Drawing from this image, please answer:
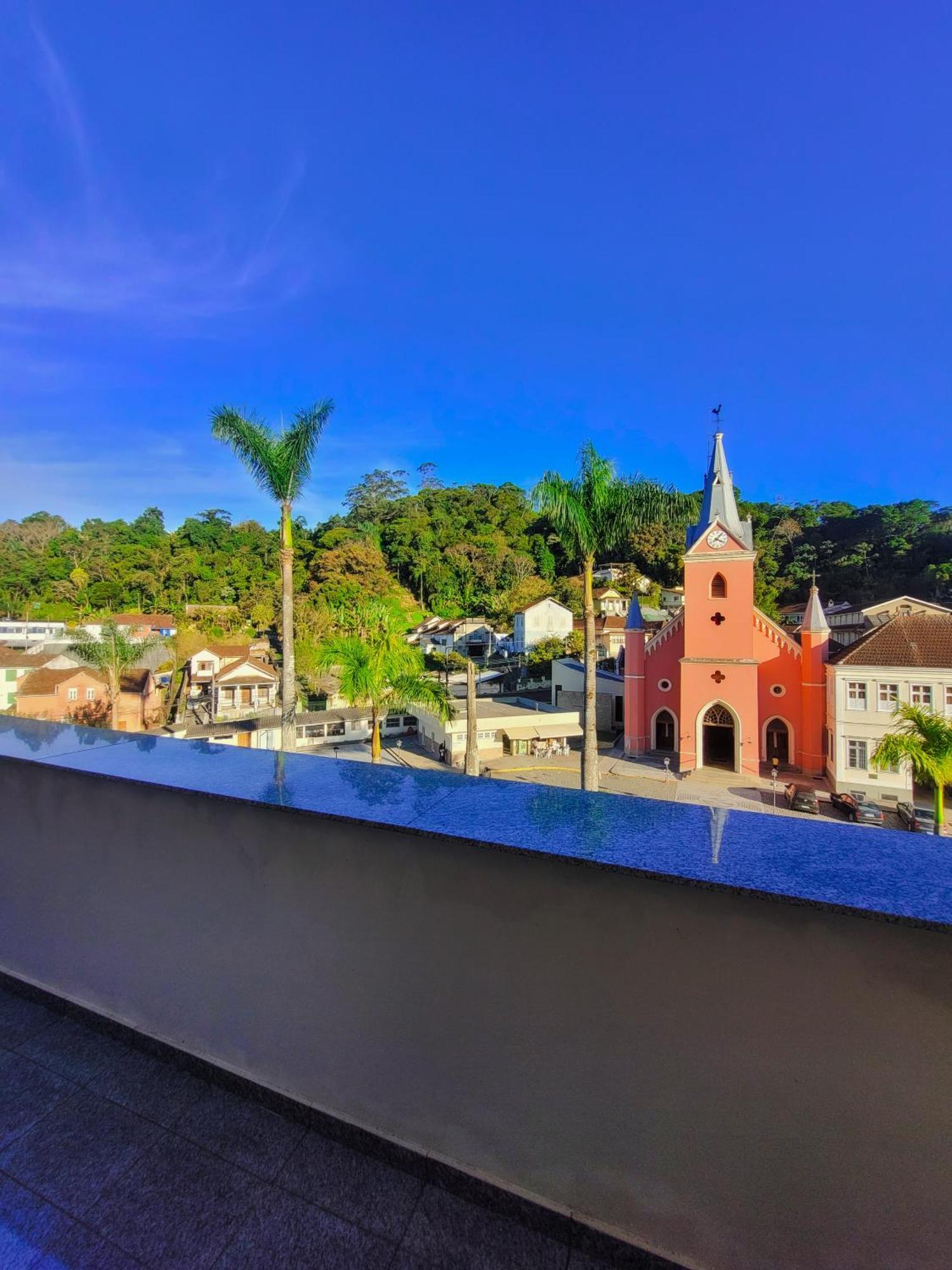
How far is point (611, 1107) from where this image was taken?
111 cm

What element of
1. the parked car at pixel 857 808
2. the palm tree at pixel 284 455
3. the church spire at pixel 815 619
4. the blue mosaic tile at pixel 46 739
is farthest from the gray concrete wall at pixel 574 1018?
the church spire at pixel 815 619

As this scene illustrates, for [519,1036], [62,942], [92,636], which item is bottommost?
[62,942]

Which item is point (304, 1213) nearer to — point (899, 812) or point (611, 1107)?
point (611, 1107)

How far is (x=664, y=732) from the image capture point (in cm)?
1875

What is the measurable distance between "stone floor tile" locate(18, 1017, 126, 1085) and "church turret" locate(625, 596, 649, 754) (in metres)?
18.0

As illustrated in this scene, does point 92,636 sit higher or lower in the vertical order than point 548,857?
higher

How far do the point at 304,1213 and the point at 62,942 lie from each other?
117cm

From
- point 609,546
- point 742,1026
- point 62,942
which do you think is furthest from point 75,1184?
point 609,546

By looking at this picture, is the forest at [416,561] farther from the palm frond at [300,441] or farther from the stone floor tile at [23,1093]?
the stone floor tile at [23,1093]

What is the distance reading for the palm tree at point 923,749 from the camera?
1137 centimetres

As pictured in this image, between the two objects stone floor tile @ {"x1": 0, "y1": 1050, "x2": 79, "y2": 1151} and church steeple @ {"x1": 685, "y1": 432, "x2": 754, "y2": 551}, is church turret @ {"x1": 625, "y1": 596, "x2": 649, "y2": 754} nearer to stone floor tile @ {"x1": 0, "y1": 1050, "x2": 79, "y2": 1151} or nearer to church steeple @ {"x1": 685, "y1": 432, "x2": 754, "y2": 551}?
church steeple @ {"x1": 685, "y1": 432, "x2": 754, "y2": 551}

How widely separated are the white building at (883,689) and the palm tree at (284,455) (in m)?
14.0

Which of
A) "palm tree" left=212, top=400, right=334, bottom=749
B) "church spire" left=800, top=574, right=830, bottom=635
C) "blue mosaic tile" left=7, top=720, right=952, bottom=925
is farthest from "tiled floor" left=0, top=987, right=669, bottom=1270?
"church spire" left=800, top=574, right=830, bottom=635

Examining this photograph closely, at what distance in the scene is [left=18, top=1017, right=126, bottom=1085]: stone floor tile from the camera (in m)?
1.63
